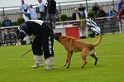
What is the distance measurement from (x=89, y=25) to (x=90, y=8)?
5.84m

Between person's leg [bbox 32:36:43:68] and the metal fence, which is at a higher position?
person's leg [bbox 32:36:43:68]

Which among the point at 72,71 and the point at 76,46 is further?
the point at 76,46

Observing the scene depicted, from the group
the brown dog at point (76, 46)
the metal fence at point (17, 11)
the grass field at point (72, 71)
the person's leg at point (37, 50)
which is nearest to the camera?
the grass field at point (72, 71)

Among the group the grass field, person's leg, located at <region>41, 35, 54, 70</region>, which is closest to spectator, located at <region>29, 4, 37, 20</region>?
the grass field

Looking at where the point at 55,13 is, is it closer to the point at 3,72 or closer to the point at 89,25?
the point at 89,25

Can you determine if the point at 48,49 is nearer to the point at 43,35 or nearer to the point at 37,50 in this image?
the point at 43,35

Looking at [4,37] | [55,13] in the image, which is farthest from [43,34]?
[4,37]

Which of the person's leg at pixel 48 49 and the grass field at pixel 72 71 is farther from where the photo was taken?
the person's leg at pixel 48 49

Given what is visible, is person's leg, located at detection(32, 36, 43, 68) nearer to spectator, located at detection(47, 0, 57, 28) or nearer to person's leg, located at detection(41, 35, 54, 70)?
person's leg, located at detection(41, 35, 54, 70)

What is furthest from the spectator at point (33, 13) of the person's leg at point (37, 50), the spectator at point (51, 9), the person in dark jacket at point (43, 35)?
the person in dark jacket at point (43, 35)

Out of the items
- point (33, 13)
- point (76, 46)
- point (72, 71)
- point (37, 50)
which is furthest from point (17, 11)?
point (72, 71)

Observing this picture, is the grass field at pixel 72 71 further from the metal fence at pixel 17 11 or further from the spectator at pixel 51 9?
the metal fence at pixel 17 11

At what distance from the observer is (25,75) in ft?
39.0

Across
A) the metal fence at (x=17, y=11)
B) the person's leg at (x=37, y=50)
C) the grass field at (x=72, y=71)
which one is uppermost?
the person's leg at (x=37, y=50)
